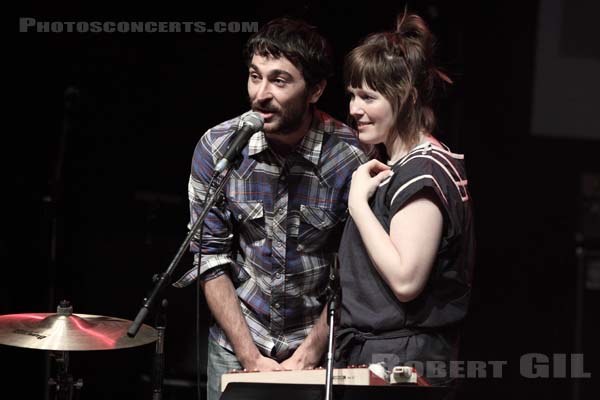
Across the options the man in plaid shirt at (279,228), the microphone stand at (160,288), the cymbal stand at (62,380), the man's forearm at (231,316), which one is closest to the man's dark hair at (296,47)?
the man in plaid shirt at (279,228)

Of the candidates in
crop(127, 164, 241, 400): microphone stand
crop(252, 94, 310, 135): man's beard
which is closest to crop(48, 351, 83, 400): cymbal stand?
crop(127, 164, 241, 400): microphone stand

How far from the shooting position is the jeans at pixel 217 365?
3.18m

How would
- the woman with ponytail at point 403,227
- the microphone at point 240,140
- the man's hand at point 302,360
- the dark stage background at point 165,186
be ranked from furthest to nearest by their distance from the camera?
the dark stage background at point 165,186, the man's hand at point 302,360, the woman with ponytail at point 403,227, the microphone at point 240,140

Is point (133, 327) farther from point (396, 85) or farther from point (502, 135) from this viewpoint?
point (502, 135)

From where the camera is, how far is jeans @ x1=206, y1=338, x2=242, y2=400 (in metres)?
3.18

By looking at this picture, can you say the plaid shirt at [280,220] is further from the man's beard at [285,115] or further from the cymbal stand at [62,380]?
the cymbal stand at [62,380]

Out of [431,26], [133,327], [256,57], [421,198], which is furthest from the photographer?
[431,26]

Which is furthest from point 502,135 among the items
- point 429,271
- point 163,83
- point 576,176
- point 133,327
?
point 133,327

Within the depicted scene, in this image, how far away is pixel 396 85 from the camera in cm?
276

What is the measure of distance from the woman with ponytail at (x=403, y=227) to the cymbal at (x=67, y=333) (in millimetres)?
627

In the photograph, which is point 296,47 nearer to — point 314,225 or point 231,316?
point 314,225

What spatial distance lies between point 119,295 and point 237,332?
4.95 feet

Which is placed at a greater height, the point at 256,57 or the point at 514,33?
the point at 514,33

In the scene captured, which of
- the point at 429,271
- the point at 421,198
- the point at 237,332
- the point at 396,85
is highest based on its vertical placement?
the point at 396,85
